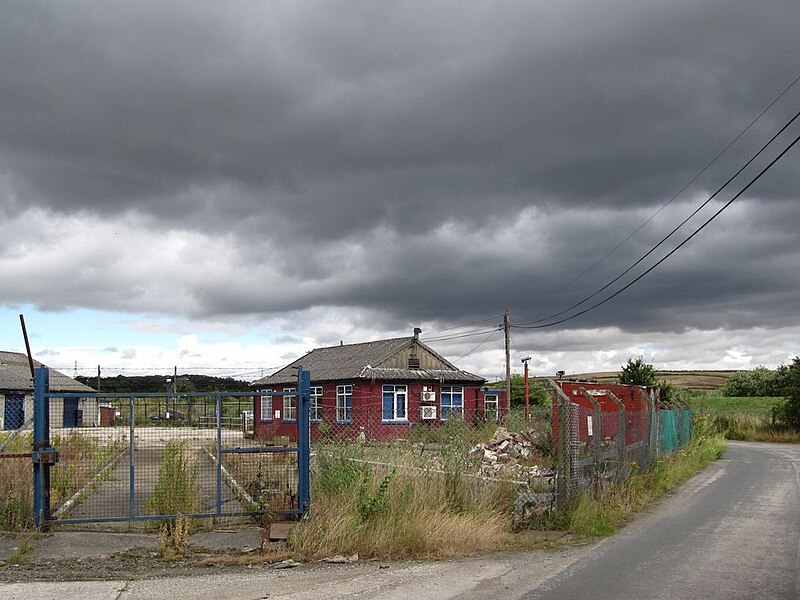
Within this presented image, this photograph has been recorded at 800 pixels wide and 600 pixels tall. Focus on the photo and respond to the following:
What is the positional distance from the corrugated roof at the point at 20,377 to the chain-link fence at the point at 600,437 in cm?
3321

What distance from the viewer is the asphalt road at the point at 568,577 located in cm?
773

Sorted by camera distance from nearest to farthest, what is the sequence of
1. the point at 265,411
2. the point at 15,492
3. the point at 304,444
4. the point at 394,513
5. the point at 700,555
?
the point at 700,555 < the point at 394,513 < the point at 15,492 < the point at 304,444 < the point at 265,411

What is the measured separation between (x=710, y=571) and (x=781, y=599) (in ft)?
3.95

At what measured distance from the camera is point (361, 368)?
36031mm

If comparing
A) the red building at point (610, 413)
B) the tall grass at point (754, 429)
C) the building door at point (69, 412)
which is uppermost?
the red building at point (610, 413)

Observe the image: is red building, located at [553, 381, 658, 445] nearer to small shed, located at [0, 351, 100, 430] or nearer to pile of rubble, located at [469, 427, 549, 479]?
pile of rubble, located at [469, 427, 549, 479]

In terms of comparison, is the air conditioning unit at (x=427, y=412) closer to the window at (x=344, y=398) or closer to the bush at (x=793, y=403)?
the window at (x=344, y=398)

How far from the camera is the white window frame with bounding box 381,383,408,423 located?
3605 centimetres

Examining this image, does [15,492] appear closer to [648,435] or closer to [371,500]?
[371,500]

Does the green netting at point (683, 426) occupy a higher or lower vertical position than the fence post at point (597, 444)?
lower

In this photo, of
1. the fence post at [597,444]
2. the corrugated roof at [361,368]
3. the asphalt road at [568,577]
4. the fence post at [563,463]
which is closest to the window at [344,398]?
the corrugated roof at [361,368]

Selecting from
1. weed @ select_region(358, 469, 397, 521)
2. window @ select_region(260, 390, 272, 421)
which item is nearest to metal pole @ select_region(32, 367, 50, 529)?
weed @ select_region(358, 469, 397, 521)

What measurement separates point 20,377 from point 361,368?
88.9ft

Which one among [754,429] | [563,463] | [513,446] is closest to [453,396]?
[754,429]
